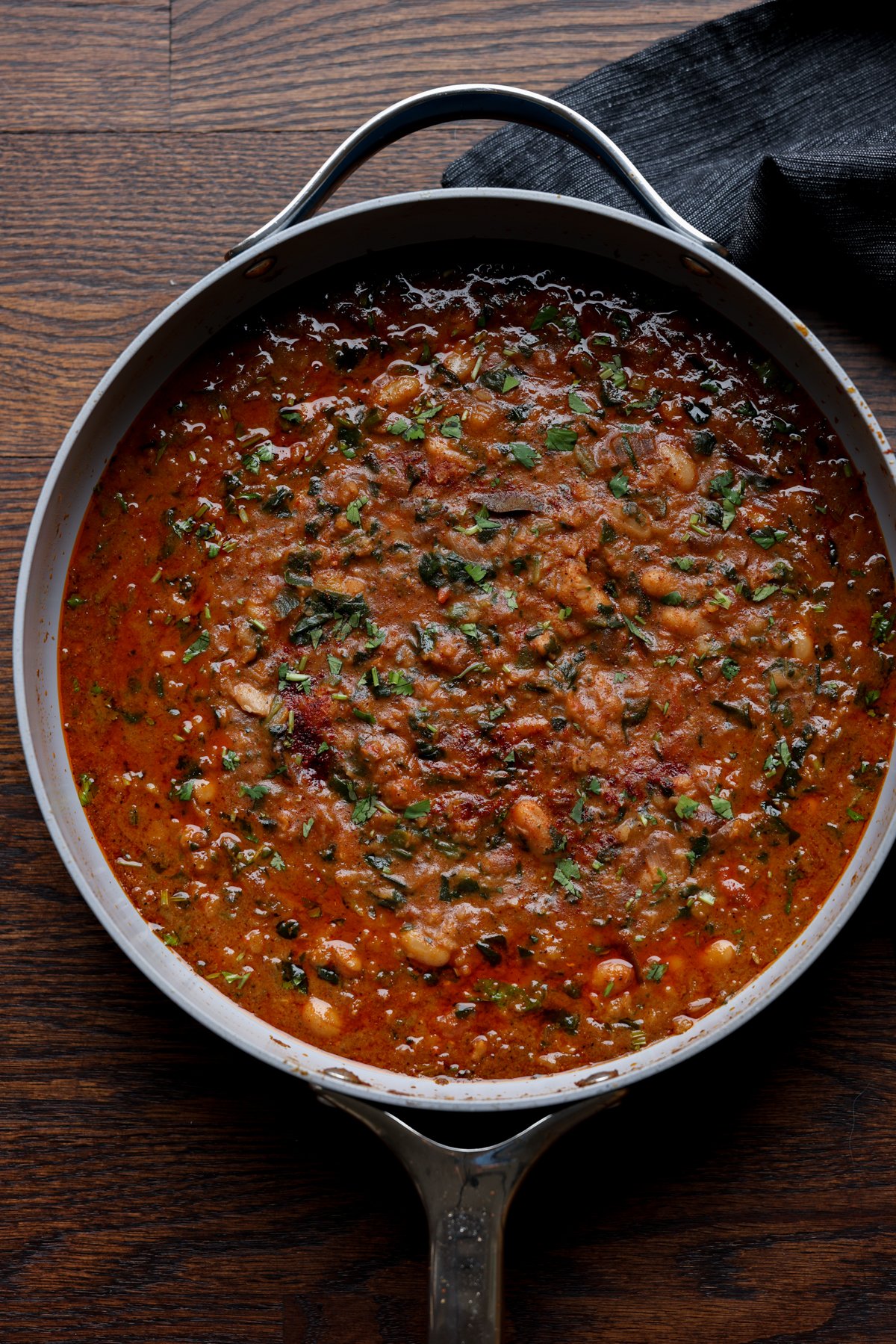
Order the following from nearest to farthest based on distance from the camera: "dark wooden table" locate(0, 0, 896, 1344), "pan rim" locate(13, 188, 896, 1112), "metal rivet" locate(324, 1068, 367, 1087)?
"pan rim" locate(13, 188, 896, 1112), "metal rivet" locate(324, 1068, 367, 1087), "dark wooden table" locate(0, 0, 896, 1344)

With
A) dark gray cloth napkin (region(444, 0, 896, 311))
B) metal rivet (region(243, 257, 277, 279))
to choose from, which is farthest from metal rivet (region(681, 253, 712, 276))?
metal rivet (region(243, 257, 277, 279))

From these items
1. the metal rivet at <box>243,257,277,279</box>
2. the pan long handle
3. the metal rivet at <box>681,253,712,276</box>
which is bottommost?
the metal rivet at <box>681,253,712,276</box>

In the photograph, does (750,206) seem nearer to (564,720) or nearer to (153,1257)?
(564,720)

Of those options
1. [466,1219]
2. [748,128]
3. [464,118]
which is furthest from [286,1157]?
[748,128]

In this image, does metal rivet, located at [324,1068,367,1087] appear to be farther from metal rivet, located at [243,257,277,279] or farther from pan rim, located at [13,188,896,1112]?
metal rivet, located at [243,257,277,279]

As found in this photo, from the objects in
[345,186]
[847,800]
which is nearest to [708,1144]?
[847,800]
